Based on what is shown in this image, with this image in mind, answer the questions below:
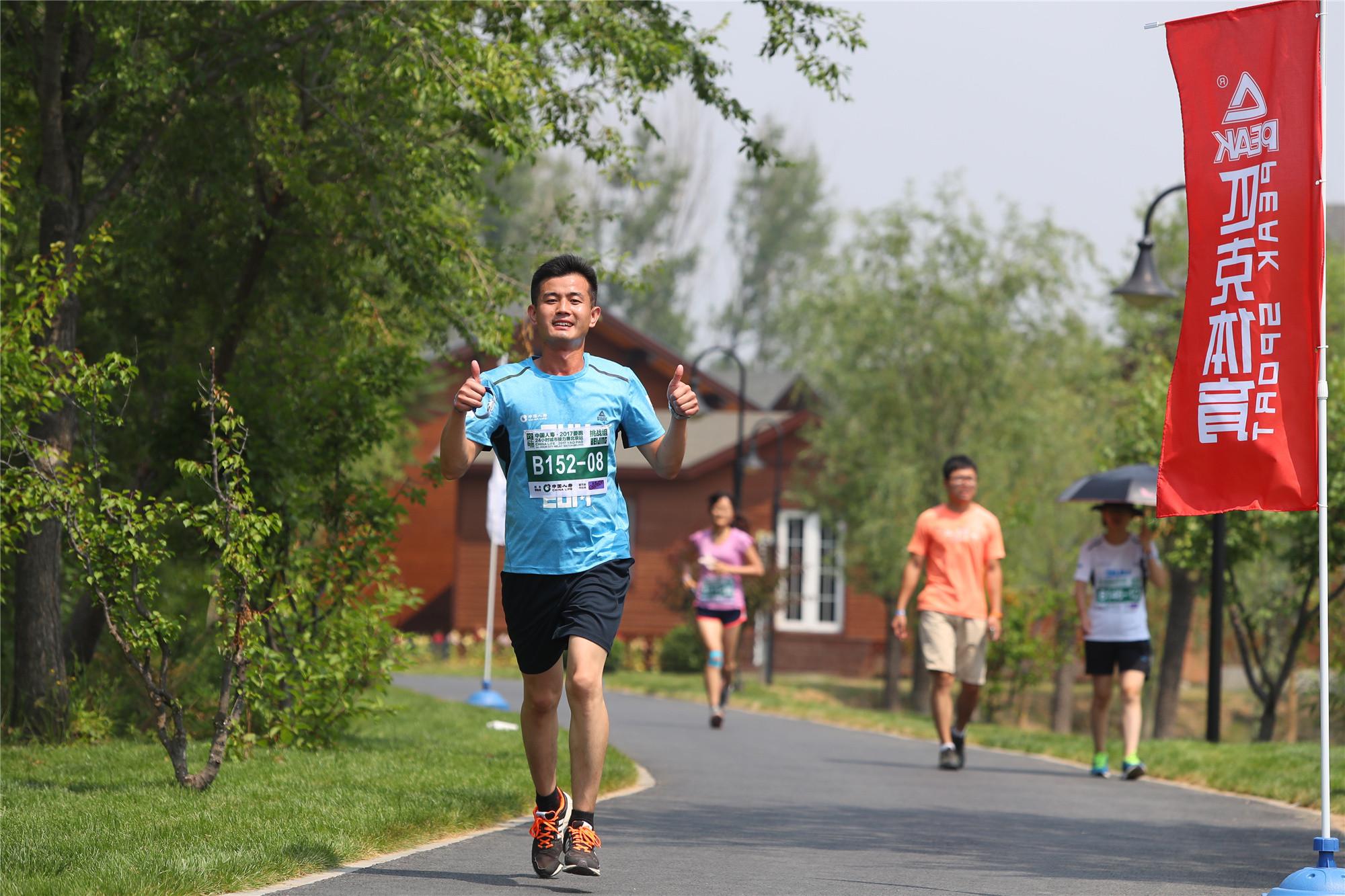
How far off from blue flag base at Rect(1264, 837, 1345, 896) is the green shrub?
29.5m

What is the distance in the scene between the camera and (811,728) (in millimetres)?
18250

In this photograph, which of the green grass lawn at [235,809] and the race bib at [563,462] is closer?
the green grass lawn at [235,809]

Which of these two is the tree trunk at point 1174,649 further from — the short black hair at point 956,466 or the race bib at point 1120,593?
the short black hair at point 956,466

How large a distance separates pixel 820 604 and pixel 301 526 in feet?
99.5

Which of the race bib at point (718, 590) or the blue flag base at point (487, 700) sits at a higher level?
the race bib at point (718, 590)

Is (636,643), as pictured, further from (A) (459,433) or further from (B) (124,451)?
(A) (459,433)

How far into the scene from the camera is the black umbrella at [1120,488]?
13000 mm

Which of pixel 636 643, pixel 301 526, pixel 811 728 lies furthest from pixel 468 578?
pixel 301 526

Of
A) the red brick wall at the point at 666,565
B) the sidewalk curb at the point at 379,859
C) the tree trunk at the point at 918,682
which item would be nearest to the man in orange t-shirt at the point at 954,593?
the sidewalk curb at the point at 379,859

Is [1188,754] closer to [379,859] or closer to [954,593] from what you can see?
[954,593]

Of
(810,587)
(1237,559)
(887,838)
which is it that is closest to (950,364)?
(810,587)

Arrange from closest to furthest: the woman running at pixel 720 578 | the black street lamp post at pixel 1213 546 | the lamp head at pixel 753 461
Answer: the woman running at pixel 720 578
the black street lamp post at pixel 1213 546
the lamp head at pixel 753 461

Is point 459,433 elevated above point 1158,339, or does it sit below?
below

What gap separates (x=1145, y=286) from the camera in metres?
17.5
